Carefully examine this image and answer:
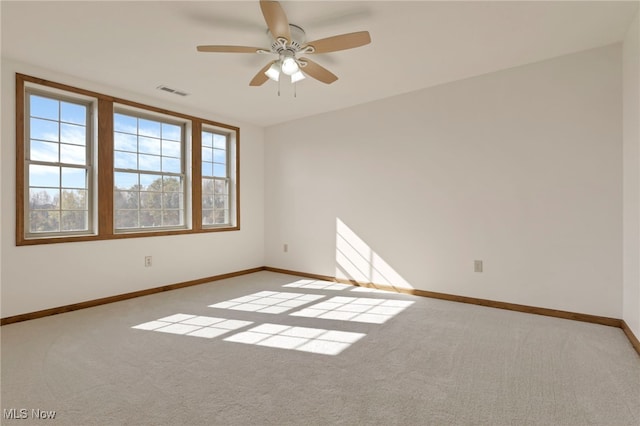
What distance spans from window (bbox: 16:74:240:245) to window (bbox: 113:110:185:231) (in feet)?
0.04

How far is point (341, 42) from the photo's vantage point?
238cm

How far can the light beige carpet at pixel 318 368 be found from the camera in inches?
67.9

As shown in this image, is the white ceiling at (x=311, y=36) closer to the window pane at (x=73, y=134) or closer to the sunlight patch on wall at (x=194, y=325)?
the window pane at (x=73, y=134)

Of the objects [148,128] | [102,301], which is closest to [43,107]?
[148,128]

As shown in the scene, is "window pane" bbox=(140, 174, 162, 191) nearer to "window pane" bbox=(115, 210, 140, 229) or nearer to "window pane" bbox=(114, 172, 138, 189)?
"window pane" bbox=(114, 172, 138, 189)

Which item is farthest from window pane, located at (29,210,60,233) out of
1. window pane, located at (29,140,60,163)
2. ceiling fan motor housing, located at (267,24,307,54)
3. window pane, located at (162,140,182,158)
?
ceiling fan motor housing, located at (267,24,307,54)

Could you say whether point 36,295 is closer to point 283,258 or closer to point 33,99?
point 33,99

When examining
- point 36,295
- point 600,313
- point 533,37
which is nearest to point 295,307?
point 36,295

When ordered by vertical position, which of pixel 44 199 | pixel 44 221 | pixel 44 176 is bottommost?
pixel 44 221

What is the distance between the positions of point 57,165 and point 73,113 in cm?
63

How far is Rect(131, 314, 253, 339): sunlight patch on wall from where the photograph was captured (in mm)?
2842

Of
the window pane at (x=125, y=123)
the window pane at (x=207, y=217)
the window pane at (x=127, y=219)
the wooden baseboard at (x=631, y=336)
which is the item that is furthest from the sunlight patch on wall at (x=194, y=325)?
the wooden baseboard at (x=631, y=336)

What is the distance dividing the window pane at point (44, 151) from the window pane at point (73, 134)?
Result: 12 cm

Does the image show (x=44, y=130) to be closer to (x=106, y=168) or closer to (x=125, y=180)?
(x=106, y=168)
